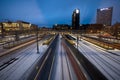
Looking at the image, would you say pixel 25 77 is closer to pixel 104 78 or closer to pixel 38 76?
pixel 38 76

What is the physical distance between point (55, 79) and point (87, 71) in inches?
212

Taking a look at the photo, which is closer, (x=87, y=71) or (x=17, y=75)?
(x=17, y=75)

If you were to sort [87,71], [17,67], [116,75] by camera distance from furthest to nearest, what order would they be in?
[17,67] → [87,71] → [116,75]

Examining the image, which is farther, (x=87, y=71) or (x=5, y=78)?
(x=87, y=71)

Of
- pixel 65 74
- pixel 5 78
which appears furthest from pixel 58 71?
pixel 5 78

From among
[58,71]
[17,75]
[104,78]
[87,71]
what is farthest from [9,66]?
[104,78]

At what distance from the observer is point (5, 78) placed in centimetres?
1427

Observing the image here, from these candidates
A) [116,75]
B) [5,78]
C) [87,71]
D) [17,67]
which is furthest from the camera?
[17,67]

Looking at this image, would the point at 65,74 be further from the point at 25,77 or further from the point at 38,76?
the point at 25,77

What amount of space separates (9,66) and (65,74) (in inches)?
388

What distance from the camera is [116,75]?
15.3 metres

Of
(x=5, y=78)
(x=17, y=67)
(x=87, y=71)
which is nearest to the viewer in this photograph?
(x=5, y=78)

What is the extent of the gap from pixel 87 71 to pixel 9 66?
13.1 m

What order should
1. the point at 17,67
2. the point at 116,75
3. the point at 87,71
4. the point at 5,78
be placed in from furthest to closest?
the point at 17,67
the point at 87,71
the point at 116,75
the point at 5,78
